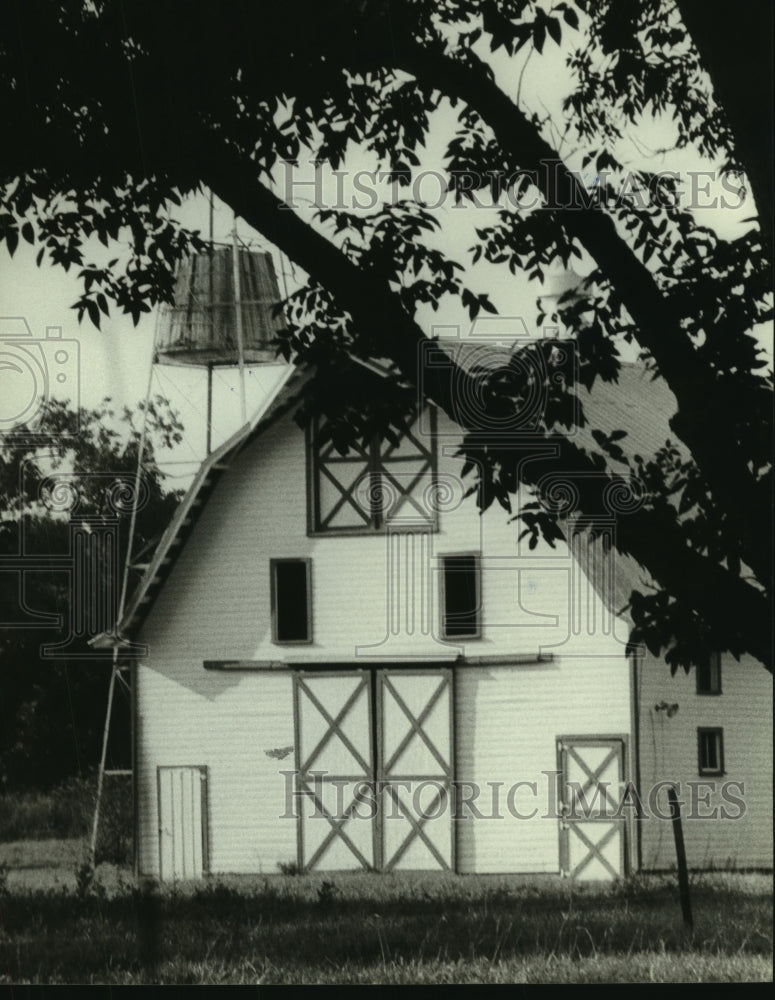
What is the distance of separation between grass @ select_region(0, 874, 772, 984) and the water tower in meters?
1.41

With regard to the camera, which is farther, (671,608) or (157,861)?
(157,861)

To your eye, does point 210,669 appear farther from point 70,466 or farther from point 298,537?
point 70,466

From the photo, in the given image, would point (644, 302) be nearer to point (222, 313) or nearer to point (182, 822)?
point (222, 313)

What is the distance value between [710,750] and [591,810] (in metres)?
0.39

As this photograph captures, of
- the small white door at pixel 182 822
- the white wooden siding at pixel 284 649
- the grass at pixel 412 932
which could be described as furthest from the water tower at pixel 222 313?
the grass at pixel 412 932

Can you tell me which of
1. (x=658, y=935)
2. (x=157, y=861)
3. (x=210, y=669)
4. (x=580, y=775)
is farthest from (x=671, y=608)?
(x=157, y=861)

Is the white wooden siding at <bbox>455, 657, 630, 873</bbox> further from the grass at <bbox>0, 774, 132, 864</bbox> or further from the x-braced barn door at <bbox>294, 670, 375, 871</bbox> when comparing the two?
the grass at <bbox>0, 774, 132, 864</bbox>

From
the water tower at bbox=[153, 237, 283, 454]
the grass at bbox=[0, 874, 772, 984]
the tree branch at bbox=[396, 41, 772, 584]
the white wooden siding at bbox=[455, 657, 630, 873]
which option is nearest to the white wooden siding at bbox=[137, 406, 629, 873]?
the white wooden siding at bbox=[455, 657, 630, 873]

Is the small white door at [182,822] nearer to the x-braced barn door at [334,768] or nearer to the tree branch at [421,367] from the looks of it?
the x-braced barn door at [334,768]

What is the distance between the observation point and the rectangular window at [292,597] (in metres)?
4.37

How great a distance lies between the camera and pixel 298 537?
14.4 ft

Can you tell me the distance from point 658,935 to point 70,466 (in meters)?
2.23

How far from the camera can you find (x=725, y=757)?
4.32 m

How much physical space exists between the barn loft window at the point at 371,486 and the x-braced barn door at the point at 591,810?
0.82 meters
